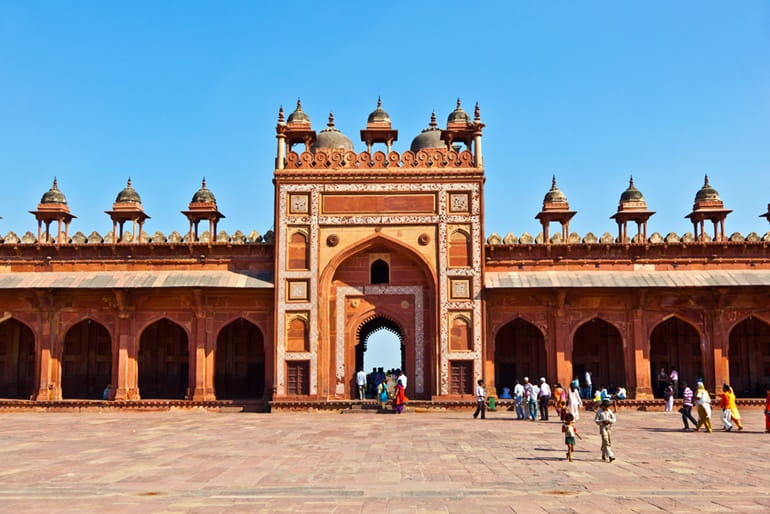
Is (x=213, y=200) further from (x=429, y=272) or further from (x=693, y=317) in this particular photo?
(x=693, y=317)

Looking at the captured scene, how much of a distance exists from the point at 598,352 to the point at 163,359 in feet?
48.8

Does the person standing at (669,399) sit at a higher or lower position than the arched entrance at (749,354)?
lower

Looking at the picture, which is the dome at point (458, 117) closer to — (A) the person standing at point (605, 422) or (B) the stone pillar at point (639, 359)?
(B) the stone pillar at point (639, 359)

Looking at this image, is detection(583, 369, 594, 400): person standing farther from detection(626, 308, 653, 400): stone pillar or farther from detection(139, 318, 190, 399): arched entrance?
detection(139, 318, 190, 399): arched entrance

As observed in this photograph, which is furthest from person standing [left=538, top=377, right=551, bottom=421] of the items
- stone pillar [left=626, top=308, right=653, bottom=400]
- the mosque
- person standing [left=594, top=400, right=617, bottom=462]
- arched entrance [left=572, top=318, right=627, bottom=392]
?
Result: person standing [left=594, top=400, right=617, bottom=462]

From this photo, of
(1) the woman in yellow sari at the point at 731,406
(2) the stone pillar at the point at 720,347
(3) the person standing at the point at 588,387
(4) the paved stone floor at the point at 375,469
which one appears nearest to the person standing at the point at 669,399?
(2) the stone pillar at the point at 720,347

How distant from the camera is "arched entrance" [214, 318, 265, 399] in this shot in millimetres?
26141

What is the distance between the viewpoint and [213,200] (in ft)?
87.8

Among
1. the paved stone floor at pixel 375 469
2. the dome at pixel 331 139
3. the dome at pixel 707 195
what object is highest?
the dome at pixel 331 139

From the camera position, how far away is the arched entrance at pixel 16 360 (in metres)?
26.1

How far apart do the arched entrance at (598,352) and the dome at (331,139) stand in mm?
10457

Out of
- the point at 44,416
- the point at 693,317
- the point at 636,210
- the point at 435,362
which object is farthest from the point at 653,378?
the point at 44,416

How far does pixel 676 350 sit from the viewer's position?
25953 mm

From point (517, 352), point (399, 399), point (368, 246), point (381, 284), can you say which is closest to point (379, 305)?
point (381, 284)
